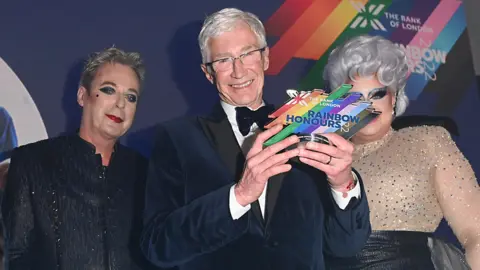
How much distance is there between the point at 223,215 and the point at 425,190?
36.5 inches

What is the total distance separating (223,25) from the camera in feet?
6.38

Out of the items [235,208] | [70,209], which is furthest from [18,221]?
[235,208]

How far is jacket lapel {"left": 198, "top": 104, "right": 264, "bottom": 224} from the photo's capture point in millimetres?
1891

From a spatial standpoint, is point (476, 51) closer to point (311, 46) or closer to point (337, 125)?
point (311, 46)

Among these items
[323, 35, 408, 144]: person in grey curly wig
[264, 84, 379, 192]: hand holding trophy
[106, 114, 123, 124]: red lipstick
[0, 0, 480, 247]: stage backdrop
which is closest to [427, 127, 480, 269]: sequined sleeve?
[323, 35, 408, 144]: person in grey curly wig

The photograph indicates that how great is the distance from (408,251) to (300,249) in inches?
24.4

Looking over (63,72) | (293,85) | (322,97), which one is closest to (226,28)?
(322,97)

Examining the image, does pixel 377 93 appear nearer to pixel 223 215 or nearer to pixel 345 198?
pixel 345 198

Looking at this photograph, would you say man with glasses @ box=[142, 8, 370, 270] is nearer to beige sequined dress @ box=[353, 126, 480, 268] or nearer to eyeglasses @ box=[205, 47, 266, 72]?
eyeglasses @ box=[205, 47, 266, 72]

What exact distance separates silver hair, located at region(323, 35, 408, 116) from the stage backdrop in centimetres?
94

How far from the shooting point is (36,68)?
2.92 meters

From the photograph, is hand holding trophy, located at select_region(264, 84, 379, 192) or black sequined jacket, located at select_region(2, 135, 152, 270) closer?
hand holding trophy, located at select_region(264, 84, 379, 192)

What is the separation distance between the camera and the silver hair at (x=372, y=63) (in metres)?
2.42

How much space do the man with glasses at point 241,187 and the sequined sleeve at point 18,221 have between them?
61cm
